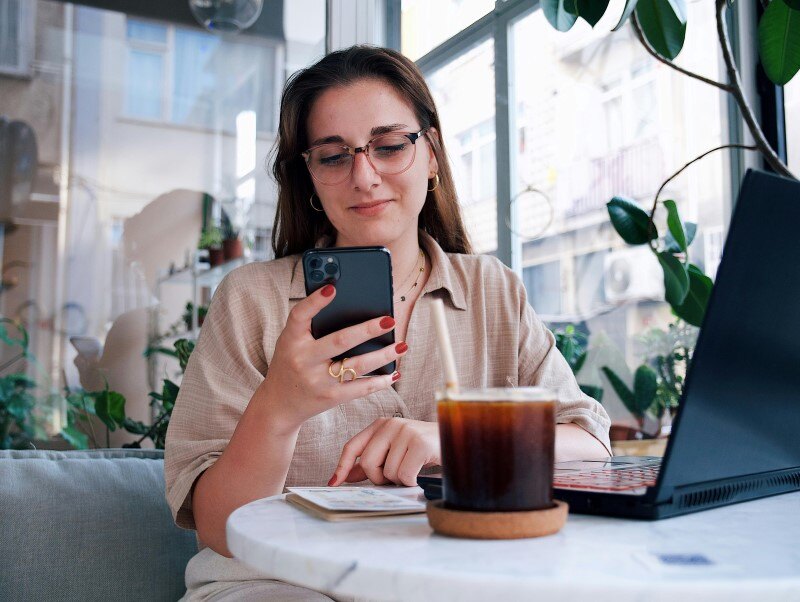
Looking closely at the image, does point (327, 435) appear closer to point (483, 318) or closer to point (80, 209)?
point (483, 318)

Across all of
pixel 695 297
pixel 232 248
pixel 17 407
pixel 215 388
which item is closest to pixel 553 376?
pixel 215 388

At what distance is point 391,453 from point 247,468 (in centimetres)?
18

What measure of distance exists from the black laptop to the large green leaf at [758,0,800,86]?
1.02 meters

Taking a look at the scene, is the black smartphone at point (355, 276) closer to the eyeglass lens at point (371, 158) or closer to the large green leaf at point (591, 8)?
the eyeglass lens at point (371, 158)

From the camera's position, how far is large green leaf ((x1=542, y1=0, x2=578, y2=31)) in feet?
5.32

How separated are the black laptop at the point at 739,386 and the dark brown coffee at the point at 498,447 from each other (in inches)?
4.7

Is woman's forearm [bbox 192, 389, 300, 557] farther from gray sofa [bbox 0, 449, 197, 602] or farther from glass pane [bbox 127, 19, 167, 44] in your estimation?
glass pane [bbox 127, 19, 167, 44]

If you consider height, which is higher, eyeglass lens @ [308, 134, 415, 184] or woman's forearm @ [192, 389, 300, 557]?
eyeglass lens @ [308, 134, 415, 184]

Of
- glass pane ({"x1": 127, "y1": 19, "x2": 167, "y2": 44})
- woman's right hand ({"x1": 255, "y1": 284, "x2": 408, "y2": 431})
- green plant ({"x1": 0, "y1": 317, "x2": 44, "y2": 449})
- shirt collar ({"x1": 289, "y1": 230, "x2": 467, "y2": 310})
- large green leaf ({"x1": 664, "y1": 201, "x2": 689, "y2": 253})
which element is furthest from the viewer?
glass pane ({"x1": 127, "y1": 19, "x2": 167, "y2": 44})

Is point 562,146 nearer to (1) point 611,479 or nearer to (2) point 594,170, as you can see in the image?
(2) point 594,170

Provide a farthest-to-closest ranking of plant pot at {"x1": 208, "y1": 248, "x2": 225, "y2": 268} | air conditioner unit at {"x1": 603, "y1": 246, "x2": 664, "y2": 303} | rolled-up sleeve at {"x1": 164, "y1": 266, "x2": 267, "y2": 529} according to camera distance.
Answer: plant pot at {"x1": 208, "y1": 248, "x2": 225, "y2": 268} < air conditioner unit at {"x1": 603, "y1": 246, "x2": 664, "y2": 303} < rolled-up sleeve at {"x1": 164, "y1": 266, "x2": 267, "y2": 529}

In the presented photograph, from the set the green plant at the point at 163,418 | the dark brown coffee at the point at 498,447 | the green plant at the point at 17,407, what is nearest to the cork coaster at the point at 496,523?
the dark brown coffee at the point at 498,447

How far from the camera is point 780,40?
1.60 metres

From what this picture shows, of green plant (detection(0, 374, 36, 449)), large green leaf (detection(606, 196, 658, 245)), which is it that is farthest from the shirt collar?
green plant (detection(0, 374, 36, 449))
